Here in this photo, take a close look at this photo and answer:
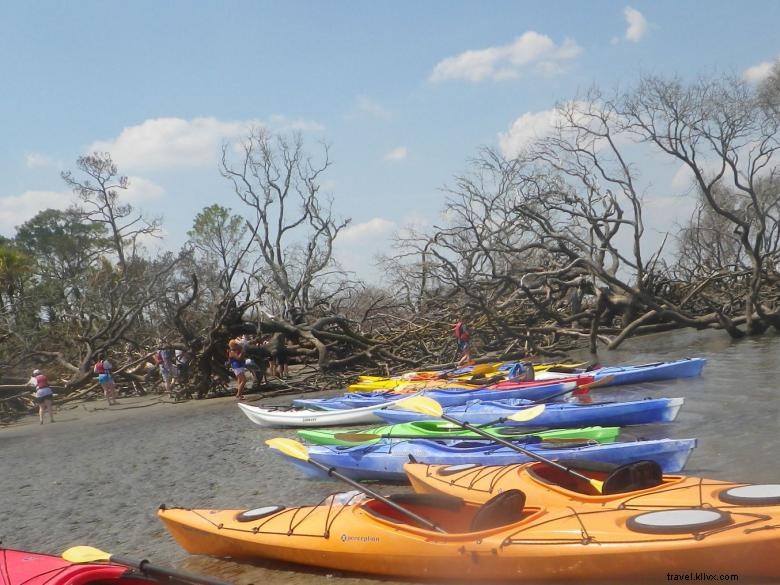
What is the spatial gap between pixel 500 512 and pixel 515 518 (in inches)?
5.5

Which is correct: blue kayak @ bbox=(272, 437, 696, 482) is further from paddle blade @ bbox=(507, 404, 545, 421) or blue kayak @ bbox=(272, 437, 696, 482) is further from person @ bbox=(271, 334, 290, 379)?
person @ bbox=(271, 334, 290, 379)

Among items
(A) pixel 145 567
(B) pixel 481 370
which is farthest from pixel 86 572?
(B) pixel 481 370

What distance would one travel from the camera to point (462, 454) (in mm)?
7781

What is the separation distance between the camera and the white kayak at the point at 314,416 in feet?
41.1

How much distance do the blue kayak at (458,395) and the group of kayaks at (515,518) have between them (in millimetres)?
3684

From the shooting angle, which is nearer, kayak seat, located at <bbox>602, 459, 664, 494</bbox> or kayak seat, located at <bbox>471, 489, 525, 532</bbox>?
kayak seat, located at <bbox>471, 489, 525, 532</bbox>

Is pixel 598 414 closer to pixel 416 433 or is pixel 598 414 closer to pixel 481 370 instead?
pixel 416 433

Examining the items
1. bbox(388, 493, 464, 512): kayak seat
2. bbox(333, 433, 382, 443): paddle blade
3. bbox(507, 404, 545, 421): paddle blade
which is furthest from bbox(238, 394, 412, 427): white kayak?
bbox(388, 493, 464, 512): kayak seat

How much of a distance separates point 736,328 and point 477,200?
14.0 meters

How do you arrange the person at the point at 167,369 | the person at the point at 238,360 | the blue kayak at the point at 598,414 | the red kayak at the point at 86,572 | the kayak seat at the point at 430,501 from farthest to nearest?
the person at the point at 167,369 < the person at the point at 238,360 < the blue kayak at the point at 598,414 < the kayak seat at the point at 430,501 < the red kayak at the point at 86,572

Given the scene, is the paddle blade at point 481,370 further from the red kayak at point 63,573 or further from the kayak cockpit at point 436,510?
the red kayak at point 63,573

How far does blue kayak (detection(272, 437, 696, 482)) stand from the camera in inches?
267

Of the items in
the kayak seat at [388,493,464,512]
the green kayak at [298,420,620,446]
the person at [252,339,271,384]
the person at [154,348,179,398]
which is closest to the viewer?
the kayak seat at [388,493,464,512]

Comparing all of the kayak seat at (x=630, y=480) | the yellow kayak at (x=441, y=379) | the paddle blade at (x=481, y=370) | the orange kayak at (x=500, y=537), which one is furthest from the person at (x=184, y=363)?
the kayak seat at (x=630, y=480)
